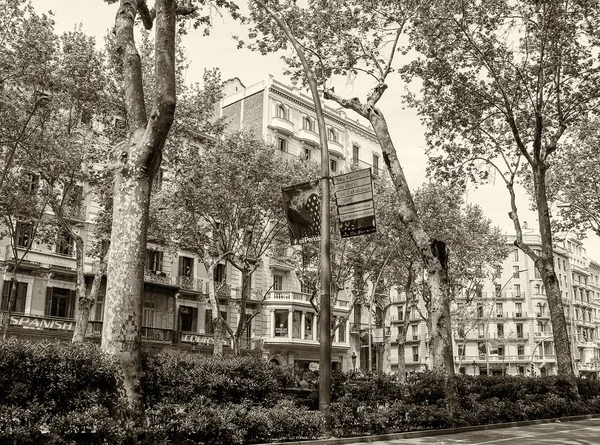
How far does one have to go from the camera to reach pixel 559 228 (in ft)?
105

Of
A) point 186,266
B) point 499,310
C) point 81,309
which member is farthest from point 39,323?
point 499,310

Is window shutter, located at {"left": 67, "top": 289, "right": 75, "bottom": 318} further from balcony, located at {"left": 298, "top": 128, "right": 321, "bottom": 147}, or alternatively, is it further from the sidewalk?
the sidewalk

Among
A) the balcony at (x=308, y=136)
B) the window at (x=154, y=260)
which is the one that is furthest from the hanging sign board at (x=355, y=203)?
the balcony at (x=308, y=136)

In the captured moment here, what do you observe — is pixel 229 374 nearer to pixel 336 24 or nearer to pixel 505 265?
pixel 336 24

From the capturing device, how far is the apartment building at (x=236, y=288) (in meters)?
32.0

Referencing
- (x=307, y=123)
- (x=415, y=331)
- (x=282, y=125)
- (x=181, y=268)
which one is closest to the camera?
(x=181, y=268)

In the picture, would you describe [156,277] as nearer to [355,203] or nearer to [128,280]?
[355,203]

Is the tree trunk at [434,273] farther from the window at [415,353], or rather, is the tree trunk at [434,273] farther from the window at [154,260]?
the window at [415,353]

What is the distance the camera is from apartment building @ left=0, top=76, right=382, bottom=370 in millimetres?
A: 31969

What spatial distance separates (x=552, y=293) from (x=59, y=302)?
2504 cm

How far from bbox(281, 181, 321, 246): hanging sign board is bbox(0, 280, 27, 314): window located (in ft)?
78.3

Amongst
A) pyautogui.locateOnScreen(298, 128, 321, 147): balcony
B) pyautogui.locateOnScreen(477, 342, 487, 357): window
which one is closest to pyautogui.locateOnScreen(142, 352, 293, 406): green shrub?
pyautogui.locateOnScreen(298, 128, 321, 147): balcony

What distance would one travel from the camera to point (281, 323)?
43438 mm

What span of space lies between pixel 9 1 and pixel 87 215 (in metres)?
16.3
